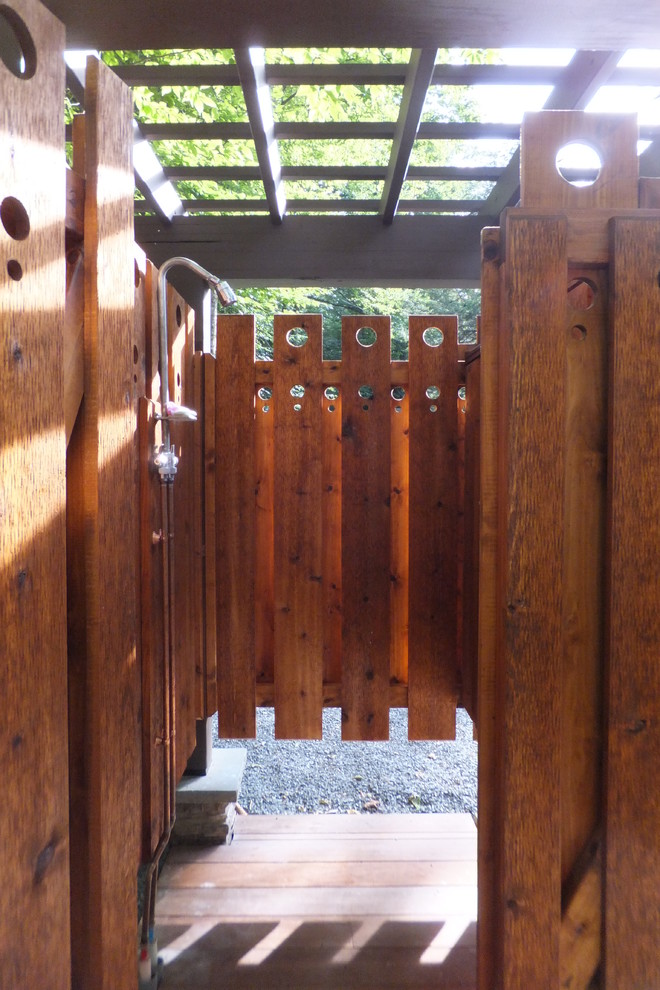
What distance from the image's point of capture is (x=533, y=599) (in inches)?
50.8

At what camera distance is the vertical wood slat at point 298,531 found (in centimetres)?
224

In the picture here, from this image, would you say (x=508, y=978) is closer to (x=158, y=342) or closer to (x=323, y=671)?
(x=323, y=671)

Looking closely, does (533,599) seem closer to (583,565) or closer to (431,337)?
(583,565)

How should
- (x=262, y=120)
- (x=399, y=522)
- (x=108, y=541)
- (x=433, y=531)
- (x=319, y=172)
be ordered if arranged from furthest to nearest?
(x=319, y=172) < (x=399, y=522) < (x=433, y=531) < (x=262, y=120) < (x=108, y=541)

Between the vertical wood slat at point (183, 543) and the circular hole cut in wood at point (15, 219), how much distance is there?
0.93m

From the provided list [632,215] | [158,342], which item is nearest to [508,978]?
[632,215]

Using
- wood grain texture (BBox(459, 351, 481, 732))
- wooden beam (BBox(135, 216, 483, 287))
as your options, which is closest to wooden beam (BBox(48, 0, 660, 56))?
wood grain texture (BBox(459, 351, 481, 732))

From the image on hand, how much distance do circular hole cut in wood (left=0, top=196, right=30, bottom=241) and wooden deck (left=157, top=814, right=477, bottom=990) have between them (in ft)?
7.03

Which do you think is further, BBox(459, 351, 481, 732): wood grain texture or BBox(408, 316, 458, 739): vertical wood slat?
BBox(408, 316, 458, 739): vertical wood slat

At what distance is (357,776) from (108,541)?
287cm

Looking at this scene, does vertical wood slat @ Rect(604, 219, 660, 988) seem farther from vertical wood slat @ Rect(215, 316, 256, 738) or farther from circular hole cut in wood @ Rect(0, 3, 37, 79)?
vertical wood slat @ Rect(215, 316, 256, 738)

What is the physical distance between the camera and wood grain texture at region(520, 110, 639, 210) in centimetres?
131

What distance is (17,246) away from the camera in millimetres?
929

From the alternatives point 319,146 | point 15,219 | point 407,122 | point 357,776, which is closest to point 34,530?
point 15,219
